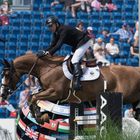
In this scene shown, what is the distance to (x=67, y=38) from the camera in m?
14.0

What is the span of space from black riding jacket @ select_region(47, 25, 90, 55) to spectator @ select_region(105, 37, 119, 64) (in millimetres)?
5658

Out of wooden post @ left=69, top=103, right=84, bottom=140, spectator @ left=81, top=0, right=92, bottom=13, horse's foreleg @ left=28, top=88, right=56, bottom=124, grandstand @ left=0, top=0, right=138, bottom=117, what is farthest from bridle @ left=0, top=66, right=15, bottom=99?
spectator @ left=81, top=0, right=92, bottom=13

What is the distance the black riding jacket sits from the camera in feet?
45.2

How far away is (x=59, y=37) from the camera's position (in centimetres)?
1390

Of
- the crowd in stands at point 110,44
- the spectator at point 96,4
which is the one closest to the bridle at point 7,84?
the crowd in stands at point 110,44

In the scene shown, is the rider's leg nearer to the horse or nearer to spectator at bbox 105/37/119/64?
the horse

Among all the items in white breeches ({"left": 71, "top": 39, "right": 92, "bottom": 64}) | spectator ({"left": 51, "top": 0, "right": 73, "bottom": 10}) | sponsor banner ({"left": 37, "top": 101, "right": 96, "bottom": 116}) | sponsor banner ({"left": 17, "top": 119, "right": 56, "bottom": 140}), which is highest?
spectator ({"left": 51, "top": 0, "right": 73, "bottom": 10})

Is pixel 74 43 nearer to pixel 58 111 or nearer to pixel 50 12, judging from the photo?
pixel 58 111

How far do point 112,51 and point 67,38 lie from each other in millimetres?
6352

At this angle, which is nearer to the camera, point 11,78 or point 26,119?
point 26,119

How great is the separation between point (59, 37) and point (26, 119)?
5.99ft

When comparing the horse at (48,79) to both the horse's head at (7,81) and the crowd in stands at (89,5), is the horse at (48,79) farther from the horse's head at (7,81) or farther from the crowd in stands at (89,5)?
the crowd in stands at (89,5)

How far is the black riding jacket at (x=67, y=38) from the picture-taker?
13.8 m

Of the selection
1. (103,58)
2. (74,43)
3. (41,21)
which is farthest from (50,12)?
(74,43)
